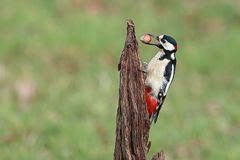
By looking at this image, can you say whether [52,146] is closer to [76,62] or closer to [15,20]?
[76,62]

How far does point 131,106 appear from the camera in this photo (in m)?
4.68

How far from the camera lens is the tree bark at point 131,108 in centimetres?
467

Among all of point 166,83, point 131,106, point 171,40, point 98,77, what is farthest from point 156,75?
point 98,77

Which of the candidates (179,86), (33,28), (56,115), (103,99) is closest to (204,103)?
(179,86)

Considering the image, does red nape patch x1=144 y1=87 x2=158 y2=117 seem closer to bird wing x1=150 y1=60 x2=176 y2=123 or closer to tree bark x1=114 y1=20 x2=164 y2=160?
bird wing x1=150 y1=60 x2=176 y2=123

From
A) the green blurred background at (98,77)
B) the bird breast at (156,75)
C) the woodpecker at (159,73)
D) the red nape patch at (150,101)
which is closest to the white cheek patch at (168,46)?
the woodpecker at (159,73)

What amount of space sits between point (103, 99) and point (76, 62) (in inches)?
48.0

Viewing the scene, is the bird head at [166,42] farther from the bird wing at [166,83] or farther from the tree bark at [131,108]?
the tree bark at [131,108]

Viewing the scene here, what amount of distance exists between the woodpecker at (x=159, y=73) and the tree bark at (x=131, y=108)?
0.69 ft

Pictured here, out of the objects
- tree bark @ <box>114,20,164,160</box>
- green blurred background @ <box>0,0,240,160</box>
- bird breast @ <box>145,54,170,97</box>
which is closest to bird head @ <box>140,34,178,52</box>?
bird breast @ <box>145,54,170,97</box>

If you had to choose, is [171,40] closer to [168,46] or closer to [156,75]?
[168,46]

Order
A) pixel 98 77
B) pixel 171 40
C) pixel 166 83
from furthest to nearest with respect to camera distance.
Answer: pixel 98 77
pixel 166 83
pixel 171 40

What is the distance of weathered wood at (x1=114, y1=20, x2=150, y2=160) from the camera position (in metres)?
4.67

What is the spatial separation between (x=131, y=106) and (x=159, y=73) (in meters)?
0.43
